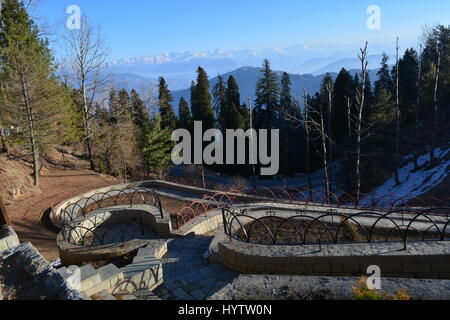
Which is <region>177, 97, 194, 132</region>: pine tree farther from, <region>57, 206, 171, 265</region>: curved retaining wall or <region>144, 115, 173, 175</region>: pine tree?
<region>57, 206, 171, 265</region>: curved retaining wall

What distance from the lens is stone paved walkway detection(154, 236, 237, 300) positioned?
681cm

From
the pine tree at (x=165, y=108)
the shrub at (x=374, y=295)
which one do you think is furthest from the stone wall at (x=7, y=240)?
the pine tree at (x=165, y=108)

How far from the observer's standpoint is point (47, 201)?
16.5 metres

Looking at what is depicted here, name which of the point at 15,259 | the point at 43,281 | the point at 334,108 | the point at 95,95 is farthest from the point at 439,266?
the point at 334,108

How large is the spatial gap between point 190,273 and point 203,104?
32930 millimetres

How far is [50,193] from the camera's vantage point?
58.6 ft

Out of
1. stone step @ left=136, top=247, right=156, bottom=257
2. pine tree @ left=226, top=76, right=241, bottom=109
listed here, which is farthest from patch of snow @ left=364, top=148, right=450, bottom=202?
pine tree @ left=226, top=76, right=241, bottom=109

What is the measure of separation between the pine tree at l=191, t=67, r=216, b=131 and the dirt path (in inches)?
733

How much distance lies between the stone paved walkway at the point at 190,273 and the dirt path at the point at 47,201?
4.48m

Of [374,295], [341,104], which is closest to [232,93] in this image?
[341,104]

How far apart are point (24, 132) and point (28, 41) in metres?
7.62

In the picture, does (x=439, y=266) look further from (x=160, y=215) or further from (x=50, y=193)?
(x=50, y=193)

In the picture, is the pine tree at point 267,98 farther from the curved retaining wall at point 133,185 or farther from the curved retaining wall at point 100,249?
the curved retaining wall at point 100,249

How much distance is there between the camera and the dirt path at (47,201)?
11.8m
